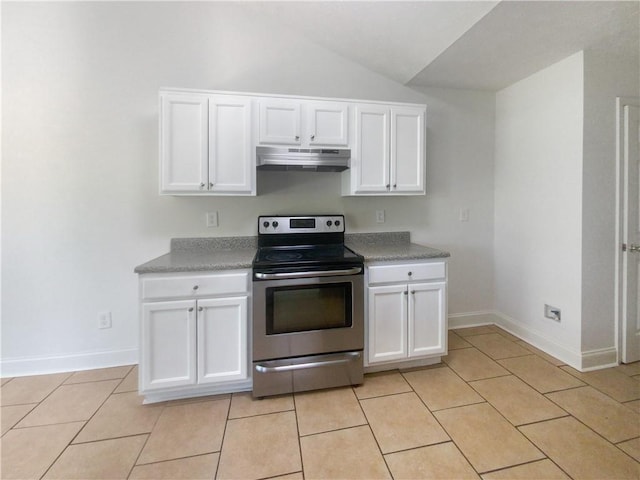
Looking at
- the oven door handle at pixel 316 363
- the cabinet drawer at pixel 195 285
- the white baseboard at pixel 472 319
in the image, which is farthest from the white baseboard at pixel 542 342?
the cabinet drawer at pixel 195 285

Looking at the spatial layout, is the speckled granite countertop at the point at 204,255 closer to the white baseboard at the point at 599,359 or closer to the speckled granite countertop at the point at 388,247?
the speckled granite countertop at the point at 388,247

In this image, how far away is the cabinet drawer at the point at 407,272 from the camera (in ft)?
6.80

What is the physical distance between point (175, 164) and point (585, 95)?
9.82ft

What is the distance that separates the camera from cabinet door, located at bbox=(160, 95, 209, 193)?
2.02 metres

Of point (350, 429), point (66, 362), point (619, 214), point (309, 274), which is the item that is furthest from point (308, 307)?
point (619, 214)

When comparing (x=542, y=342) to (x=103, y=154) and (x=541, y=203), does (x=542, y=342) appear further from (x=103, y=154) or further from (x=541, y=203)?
(x=103, y=154)

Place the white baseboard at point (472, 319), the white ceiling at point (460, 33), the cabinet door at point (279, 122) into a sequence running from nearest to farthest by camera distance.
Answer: the white ceiling at point (460, 33), the cabinet door at point (279, 122), the white baseboard at point (472, 319)

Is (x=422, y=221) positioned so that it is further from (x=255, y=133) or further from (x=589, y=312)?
(x=255, y=133)

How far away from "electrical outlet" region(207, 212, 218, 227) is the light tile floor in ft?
4.15

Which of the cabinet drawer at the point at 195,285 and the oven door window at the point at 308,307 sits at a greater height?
the cabinet drawer at the point at 195,285

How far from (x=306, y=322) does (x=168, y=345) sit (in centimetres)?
87

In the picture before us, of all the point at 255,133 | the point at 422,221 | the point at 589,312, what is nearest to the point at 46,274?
the point at 255,133

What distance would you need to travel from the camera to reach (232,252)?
232 cm

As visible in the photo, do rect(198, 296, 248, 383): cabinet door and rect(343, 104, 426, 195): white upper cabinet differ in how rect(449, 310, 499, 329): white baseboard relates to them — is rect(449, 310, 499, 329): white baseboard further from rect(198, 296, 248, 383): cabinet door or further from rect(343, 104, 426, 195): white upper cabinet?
rect(198, 296, 248, 383): cabinet door
